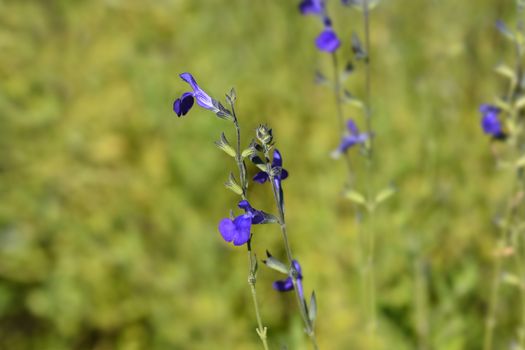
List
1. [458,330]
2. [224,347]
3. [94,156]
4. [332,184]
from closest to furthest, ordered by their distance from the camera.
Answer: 1. [458,330]
2. [224,347]
3. [332,184]
4. [94,156]

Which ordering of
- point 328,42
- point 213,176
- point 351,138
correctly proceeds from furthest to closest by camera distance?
point 213,176 → point 351,138 → point 328,42

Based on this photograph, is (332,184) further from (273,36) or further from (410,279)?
(273,36)

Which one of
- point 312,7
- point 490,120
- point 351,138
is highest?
point 312,7

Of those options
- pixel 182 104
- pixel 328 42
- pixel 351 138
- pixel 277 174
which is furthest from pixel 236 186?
pixel 351 138

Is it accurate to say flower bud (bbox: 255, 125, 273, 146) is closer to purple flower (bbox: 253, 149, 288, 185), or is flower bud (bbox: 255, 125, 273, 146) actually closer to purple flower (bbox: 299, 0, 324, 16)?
purple flower (bbox: 253, 149, 288, 185)

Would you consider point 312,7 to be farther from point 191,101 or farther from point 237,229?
point 237,229

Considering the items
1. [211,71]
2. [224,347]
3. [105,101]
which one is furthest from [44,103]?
[224,347]

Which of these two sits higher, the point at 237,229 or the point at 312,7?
the point at 312,7

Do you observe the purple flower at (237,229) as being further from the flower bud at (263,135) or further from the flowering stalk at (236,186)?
the flower bud at (263,135)
